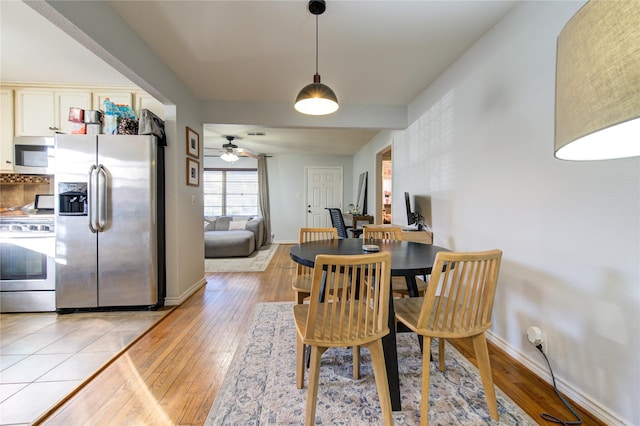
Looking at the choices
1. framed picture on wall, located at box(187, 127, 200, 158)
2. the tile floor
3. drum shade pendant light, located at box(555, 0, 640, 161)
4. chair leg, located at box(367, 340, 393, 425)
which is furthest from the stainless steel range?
drum shade pendant light, located at box(555, 0, 640, 161)

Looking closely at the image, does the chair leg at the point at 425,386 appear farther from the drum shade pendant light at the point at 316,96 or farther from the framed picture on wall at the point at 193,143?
the framed picture on wall at the point at 193,143

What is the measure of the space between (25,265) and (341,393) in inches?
126

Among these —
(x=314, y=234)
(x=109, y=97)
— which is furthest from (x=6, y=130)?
(x=314, y=234)

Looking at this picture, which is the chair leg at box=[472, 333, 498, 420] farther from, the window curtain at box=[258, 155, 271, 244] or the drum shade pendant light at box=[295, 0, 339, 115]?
the window curtain at box=[258, 155, 271, 244]

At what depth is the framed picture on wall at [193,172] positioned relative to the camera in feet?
10.3

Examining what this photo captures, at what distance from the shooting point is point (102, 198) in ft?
8.25

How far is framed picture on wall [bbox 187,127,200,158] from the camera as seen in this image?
310 cm

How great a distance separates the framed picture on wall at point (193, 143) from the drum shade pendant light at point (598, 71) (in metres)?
3.31

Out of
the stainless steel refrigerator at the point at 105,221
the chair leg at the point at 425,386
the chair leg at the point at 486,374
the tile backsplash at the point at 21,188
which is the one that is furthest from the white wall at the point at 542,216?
the tile backsplash at the point at 21,188

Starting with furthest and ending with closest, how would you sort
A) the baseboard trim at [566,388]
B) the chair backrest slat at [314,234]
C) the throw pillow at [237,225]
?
the throw pillow at [237,225], the chair backrest slat at [314,234], the baseboard trim at [566,388]

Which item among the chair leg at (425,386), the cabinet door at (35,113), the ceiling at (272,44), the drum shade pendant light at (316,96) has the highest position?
the ceiling at (272,44)

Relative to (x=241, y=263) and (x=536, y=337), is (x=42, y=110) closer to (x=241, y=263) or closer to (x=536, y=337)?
(x=241, y=263)

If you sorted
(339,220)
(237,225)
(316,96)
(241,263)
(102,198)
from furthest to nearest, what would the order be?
(237,225) → (241,263) → (339,220) → (102,198) → (316,96)

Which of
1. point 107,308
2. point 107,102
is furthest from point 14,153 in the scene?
point 107,308
